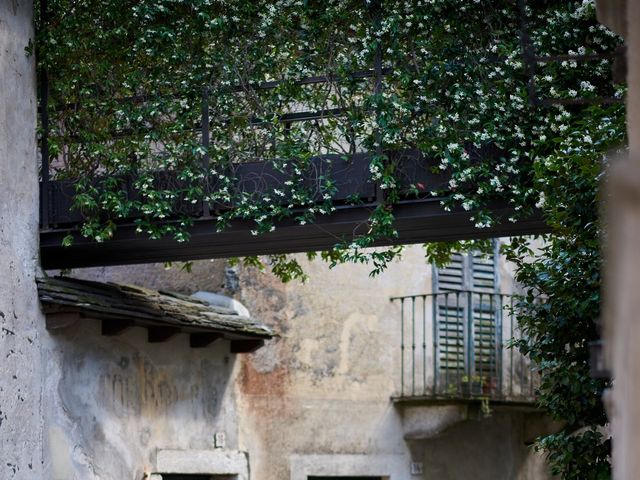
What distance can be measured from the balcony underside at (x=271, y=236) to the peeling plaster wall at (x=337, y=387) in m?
2.94

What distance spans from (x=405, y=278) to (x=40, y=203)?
5.48 metres

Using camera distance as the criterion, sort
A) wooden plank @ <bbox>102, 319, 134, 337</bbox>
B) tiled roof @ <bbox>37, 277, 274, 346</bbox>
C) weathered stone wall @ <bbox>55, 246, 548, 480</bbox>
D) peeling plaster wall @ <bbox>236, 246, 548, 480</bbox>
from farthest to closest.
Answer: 1. peeling plaster wall @ <bbox>236, 246, 548, 480</bbox>
2. weathered stone wall @ <bbox>55, 246, 548, 480</bbox>
3. wooden plank @ <bbox>102, 319, 134, 337</bbox>
4. tiled roof @ <bbox>37, 277, 274, 346</bbox>

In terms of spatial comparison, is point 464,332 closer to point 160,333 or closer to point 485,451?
point 485,451

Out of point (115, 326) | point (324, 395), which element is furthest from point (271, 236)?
point (324, 395)

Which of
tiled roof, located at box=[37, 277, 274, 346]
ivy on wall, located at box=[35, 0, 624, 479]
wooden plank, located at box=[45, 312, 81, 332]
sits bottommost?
wooden plank, located at box=[45, 312, 81, 332]

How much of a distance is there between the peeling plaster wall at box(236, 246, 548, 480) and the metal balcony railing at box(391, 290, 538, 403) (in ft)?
0.61

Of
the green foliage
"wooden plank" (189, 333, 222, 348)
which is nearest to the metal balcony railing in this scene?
"wooden plank" (189, 333, 222, 348)

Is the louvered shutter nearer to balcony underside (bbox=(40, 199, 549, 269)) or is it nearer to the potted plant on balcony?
the potted plant on balcony

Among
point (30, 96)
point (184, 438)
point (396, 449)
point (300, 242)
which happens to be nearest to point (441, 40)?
point (300, 242)

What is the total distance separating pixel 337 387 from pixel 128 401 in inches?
136

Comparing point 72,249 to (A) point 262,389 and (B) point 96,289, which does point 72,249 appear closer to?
(B) point 96,289

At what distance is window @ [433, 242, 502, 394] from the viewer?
49.2ft

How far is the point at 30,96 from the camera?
1099cm

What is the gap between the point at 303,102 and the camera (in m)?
10.5
